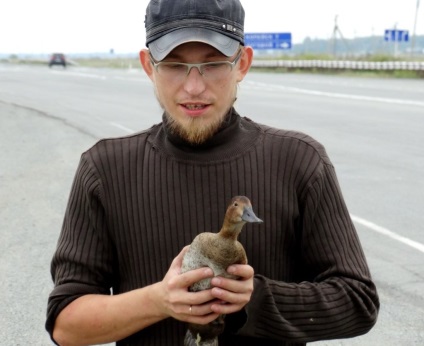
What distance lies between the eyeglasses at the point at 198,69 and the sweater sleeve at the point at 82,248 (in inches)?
15.1

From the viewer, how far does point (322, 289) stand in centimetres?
224

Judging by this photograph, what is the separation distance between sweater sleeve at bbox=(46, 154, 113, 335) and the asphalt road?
9.06 ft

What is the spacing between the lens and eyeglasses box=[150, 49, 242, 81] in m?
2.26

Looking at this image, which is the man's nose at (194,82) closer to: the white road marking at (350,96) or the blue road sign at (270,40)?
the white road marking at (350,96)

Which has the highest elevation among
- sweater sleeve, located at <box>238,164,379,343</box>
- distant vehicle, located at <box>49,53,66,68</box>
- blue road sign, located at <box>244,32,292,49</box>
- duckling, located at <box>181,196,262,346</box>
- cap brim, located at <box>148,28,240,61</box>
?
cap brim, located at <box>148,28,240,61</box>

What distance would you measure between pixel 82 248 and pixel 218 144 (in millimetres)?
536

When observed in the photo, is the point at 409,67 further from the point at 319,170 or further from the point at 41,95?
the point at 319,170

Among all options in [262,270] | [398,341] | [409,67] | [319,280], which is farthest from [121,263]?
[409,67]

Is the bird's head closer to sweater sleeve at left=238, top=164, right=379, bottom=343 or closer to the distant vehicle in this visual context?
sweater sleeve at left=238, top=164, right=379, bottom=343

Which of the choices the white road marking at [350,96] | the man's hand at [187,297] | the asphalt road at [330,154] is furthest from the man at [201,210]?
the white road marking at [350,96]

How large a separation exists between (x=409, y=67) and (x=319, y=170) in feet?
113

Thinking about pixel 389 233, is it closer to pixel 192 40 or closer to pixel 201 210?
pixel 201 210

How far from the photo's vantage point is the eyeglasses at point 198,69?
2.26m

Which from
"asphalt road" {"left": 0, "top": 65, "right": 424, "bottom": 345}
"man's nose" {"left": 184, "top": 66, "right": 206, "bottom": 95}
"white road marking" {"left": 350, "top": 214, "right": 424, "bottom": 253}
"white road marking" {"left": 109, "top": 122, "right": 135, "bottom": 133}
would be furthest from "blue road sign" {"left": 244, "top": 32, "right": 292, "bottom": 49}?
"man's nose" {"left": 184, "top": 66, "right": 206, "bottom": 95}
